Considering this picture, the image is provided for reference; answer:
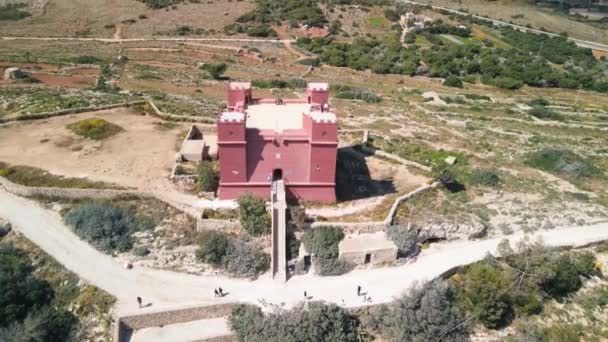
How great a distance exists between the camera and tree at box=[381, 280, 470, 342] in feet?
74.1

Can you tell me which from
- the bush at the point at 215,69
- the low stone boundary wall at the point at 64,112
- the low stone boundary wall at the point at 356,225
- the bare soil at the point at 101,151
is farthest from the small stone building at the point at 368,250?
the bush at the point at 215,69

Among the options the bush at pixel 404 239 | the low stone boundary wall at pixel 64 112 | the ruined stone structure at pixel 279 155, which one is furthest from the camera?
Result: the low stone boundary wall at pixel 64 112

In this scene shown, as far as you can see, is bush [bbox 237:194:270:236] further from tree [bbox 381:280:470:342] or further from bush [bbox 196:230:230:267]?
tree [bbox 381:280:470:342]

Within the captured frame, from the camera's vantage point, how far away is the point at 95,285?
23.9 m

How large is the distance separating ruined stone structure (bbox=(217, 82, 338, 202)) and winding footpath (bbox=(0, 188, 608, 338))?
6.10 meters

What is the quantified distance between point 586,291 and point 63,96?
167 ft

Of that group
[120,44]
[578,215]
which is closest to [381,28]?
[120,44]

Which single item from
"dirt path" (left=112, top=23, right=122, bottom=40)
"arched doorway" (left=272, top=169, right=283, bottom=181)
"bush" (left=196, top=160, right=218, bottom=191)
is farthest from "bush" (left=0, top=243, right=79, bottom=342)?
"dirt path" (left=112, top=23, right=122, bottom=40)

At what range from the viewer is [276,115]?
31.2m

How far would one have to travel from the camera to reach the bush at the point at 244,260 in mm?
24828

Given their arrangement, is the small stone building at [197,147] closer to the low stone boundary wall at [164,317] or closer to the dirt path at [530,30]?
the low stone boundary wall at [164,317]

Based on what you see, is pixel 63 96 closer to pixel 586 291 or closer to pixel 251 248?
pixel 251 248

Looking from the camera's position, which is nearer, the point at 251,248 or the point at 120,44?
the point at 251,248

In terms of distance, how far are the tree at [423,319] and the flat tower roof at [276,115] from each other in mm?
13058
